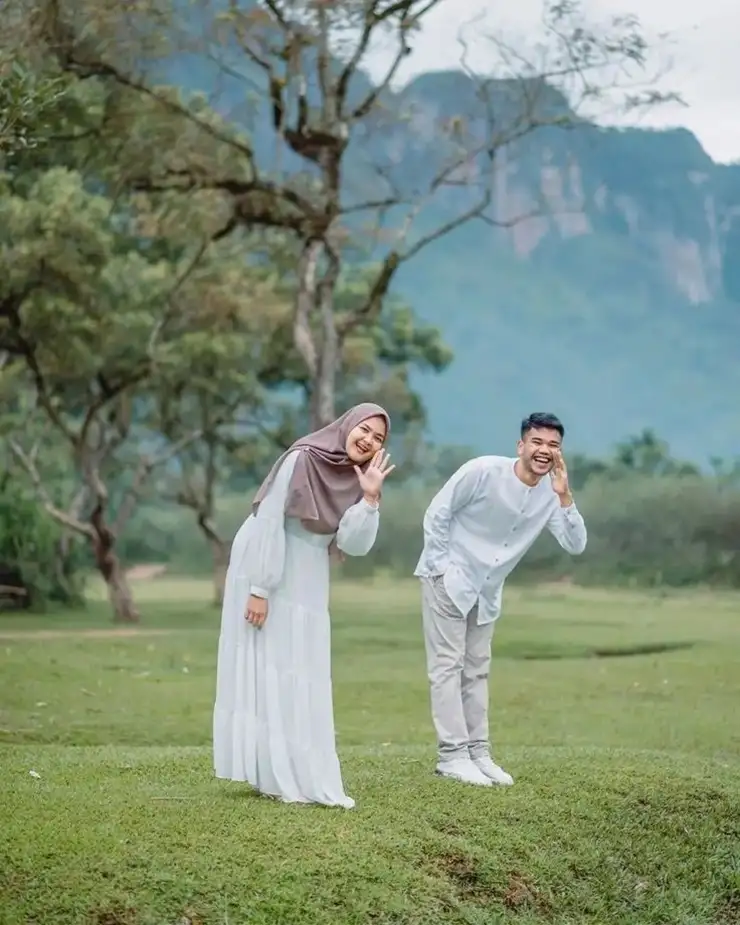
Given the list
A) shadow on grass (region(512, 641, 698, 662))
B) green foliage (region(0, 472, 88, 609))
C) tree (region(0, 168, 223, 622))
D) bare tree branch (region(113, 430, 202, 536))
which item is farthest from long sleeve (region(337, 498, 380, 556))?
green foliage (region(0, 472, 88, 609))

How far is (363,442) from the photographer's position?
5.90m

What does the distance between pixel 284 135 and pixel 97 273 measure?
3.03 m

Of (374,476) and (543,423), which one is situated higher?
(543,423)

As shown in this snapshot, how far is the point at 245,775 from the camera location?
592 cm

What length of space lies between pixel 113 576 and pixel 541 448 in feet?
44.9

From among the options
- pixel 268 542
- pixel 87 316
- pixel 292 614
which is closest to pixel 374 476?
pixel 268 542

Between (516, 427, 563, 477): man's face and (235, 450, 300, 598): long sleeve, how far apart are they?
111cm

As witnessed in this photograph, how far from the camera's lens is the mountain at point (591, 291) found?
1038 inches

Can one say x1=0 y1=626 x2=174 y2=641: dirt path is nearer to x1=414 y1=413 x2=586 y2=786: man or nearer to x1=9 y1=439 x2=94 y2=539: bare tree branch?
x1=9 y1=439 x2=94 y2=539: bare tree branch

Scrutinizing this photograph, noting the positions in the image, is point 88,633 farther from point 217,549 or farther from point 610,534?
point 610,534

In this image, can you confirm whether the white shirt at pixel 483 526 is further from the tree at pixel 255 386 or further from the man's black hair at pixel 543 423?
the tree at pixel 255 386

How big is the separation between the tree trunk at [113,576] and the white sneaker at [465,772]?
1284 cm

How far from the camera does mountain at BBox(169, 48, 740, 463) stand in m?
26.4

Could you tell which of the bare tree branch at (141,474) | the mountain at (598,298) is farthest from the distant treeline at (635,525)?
the bare tree branch at (141,474)
